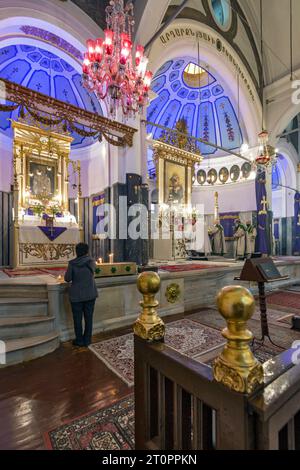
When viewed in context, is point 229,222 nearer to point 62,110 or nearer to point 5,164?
point 62,110

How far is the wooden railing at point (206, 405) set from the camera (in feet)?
2.39

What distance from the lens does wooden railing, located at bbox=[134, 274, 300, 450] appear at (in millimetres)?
729

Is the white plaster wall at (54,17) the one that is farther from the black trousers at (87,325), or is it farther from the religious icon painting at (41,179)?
the black trousers at (87,325)

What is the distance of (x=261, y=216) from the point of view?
35.2 feet

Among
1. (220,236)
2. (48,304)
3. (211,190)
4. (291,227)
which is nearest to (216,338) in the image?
(48,304)

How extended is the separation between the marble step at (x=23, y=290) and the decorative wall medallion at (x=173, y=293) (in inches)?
86.7

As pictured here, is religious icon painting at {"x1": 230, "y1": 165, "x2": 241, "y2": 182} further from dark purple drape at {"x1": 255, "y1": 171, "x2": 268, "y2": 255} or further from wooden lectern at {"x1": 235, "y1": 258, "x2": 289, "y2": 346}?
wooden lectern at {"x1": 235, "y1": 258, "x2": 289, "y2": 346}

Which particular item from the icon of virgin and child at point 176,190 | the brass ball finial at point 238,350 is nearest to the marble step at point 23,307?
the brass ball finial at point 238,350

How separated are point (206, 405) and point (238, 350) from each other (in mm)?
339

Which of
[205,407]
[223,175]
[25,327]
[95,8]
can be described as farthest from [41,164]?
[223,175]

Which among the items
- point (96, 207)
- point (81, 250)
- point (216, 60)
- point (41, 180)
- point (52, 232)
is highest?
point (216, 60)

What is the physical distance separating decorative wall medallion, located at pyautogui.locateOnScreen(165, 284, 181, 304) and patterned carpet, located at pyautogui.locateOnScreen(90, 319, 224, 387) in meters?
0.67

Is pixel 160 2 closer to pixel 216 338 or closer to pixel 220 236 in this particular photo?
pixel 220 236

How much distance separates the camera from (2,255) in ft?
28.9
